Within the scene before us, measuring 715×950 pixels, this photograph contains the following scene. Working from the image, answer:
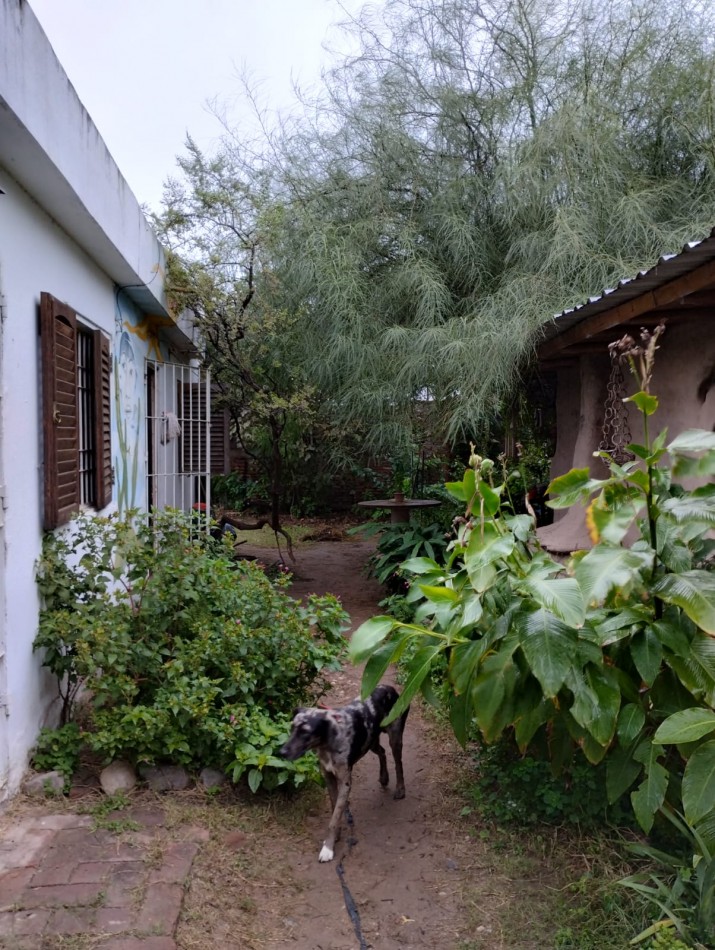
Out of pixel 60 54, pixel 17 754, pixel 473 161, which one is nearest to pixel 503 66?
pixel 473 161

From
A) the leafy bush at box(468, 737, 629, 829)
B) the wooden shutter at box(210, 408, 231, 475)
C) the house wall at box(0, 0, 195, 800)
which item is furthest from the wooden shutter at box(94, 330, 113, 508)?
the wooden shutter at box(210, 408, 231, 475)

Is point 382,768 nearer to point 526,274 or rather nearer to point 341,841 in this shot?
point 341,841

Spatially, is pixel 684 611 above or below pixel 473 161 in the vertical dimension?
below

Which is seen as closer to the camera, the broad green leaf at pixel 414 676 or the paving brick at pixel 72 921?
the paving brick at pixel 72 921

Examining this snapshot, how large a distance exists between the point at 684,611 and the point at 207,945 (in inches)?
76.2

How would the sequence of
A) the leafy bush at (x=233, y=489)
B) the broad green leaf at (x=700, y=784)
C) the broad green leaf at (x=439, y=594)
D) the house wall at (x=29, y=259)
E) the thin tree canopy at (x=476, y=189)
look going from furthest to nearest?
the leafy bush at (x=233, y=489)
the thin tree canopy at (x=476, y=189)
the house wall at (x=29, y=259)
the broad green leaf at (x=439, y=594)
the broad green leaf at (x=700, y=784)

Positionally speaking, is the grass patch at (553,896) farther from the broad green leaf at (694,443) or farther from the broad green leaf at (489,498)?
the broad green leaf at (694,443)

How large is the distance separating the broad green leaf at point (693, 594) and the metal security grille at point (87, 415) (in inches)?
154

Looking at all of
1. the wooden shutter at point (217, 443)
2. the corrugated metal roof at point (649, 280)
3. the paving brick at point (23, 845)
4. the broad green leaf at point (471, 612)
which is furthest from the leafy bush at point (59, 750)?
the wooden shutter at point (217, 443)

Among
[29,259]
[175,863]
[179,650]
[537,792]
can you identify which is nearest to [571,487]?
[537,792]

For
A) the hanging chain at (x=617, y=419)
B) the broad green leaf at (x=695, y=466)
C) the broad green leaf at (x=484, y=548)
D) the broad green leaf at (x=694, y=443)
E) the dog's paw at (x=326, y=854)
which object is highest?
the hanging chain at (x=617, y=419)

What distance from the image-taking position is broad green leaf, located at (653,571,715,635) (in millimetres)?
2337

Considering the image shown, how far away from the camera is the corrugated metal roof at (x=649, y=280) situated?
3342 millimetres

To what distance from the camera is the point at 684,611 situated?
8.29 feet
